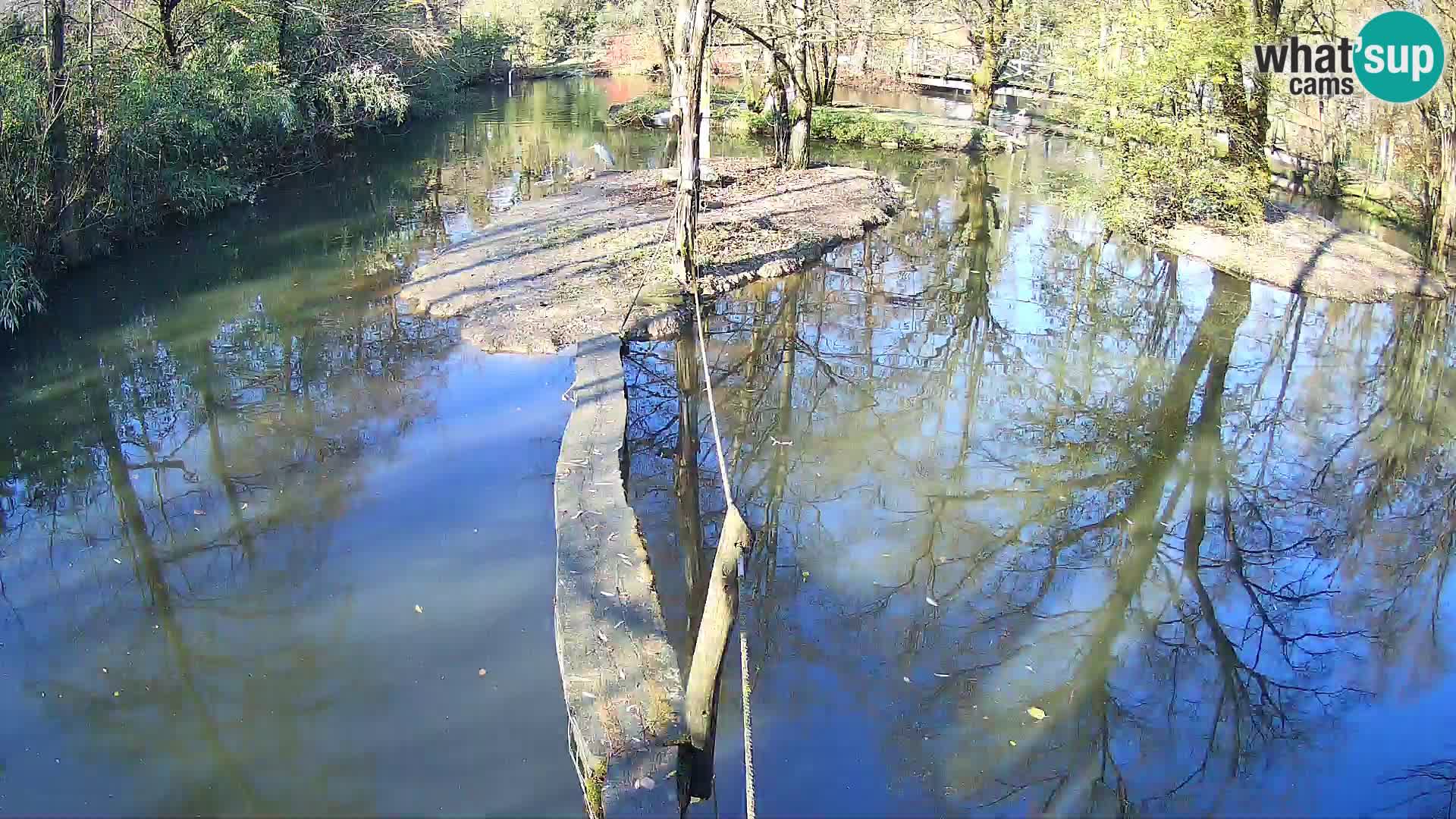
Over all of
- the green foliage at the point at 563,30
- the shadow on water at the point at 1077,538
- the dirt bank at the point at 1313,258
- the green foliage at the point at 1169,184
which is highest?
the green foliage at the point at 563,30

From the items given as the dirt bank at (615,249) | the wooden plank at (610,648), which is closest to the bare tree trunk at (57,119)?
the dirt bank at (615,249)

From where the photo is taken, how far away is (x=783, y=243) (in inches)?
555

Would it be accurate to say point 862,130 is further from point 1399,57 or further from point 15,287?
point 15,287

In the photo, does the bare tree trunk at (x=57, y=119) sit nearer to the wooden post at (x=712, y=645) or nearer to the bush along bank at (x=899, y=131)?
the wooden post at (x=712, y=645)

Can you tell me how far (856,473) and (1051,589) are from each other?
1906 mm

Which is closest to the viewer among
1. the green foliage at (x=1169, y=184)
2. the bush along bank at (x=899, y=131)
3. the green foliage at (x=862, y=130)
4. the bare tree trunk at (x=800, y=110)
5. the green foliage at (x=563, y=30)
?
the green foliage at (x=1169, y=184)

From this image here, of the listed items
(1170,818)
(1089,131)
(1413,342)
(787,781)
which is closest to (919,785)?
(787,781)

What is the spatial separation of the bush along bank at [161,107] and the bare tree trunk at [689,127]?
263 inches

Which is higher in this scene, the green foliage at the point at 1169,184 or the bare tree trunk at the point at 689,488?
the green foliage at the point at 1169,184

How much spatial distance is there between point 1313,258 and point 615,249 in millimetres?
8946

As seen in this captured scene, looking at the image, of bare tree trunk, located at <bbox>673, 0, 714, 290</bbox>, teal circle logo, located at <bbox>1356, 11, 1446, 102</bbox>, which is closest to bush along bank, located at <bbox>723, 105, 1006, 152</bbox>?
teal circle logo, located at <bbox>1356, 11, 1446, 102</bbox>

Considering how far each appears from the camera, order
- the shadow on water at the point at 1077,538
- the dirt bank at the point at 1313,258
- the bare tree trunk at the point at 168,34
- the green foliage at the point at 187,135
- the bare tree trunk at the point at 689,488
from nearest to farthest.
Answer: the shadow on water at the point at 1077,538 → the bare tree trunk at the point at 689,488 → the dirt bank at the point at 1313,258 → the green foliage at the point at 187,135 → the bare tree trunk at the point at 168,34

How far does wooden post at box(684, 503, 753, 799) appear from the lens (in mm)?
4305

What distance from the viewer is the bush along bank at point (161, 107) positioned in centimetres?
1105
